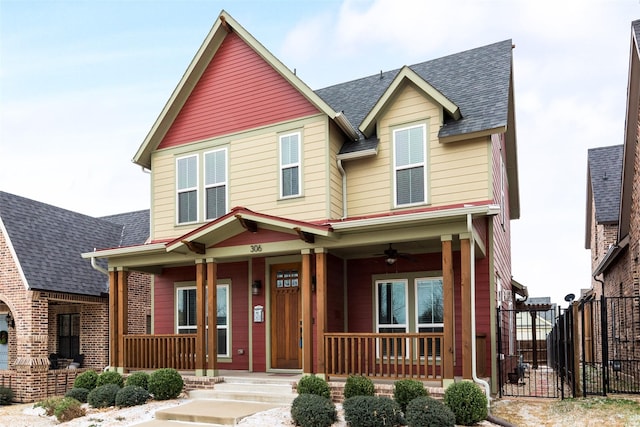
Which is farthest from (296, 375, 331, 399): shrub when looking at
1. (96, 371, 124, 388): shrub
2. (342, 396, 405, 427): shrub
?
(96, 371, 124, 388): shrub

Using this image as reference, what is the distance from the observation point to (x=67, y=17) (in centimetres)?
1633

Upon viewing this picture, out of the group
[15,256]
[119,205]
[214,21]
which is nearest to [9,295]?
[15,256]

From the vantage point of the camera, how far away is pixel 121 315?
47.1 feet

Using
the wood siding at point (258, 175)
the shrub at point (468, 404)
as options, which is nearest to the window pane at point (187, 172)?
the wood siding at point (258, 175)

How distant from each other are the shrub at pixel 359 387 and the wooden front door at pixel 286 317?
303 cm

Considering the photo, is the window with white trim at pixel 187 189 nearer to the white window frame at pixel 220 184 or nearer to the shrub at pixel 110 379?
the white window frame at pixel 220 184

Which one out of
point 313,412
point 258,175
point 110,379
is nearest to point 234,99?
point 258,175

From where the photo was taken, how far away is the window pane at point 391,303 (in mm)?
13250

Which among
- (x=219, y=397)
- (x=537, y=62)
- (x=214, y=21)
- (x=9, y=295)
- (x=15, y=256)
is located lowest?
(x=219, y=397)

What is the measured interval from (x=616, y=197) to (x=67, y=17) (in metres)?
19.0

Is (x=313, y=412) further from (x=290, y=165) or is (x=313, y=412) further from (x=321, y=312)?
(x=290, y=165)

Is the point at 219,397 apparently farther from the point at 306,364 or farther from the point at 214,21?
the point at 214,21

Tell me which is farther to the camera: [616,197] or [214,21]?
[616,197]

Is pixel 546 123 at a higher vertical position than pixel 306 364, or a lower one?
higher
